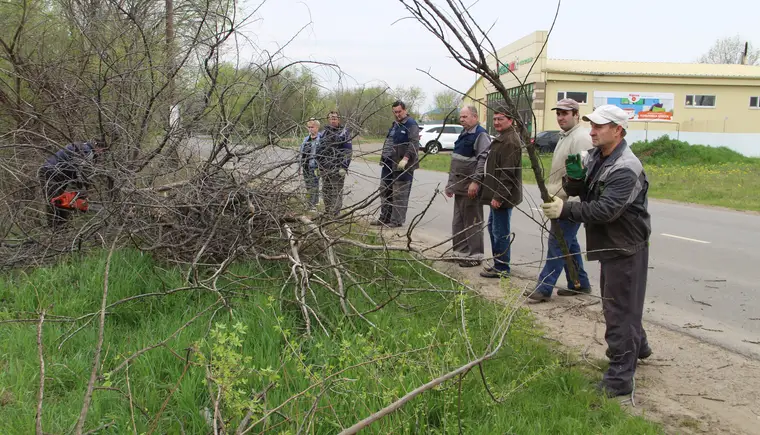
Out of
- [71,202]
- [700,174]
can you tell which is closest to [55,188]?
[71,202]

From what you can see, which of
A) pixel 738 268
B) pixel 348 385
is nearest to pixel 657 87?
pixel 738 268

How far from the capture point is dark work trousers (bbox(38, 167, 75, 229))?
554 cm

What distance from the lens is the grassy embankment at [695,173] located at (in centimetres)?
1278

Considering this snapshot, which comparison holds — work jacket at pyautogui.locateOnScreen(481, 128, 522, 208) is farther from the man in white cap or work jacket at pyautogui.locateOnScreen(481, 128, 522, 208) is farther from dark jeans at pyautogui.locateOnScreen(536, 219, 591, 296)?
the man in white cap

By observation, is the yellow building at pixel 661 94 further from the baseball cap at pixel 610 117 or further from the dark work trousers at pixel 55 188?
the baseball cap at pixel 610 117

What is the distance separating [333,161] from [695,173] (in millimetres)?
15992

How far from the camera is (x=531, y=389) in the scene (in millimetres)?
3363

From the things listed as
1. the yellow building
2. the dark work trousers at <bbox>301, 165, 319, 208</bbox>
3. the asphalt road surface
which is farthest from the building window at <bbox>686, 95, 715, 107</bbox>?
the dark work trousers at <bbox>301, 165, 319, 208</bbox>

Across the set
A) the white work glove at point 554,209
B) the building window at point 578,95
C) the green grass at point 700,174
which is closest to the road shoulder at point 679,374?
the white work glove at point 554,209

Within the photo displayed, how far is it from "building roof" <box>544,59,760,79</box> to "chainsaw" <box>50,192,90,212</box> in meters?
28.6

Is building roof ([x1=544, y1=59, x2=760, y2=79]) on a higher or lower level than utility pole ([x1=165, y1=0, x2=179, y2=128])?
higher

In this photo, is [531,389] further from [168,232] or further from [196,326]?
[168,232]

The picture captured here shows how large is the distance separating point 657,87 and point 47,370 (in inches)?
1362

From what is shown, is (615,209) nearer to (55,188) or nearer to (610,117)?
(610,117)
